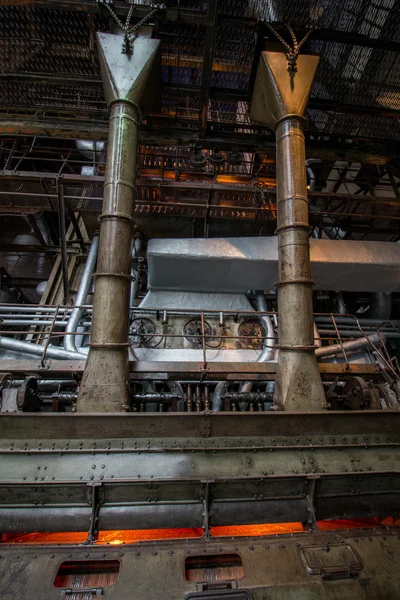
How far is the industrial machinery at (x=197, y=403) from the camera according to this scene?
2703mm

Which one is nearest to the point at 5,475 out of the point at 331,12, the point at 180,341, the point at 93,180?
the point at 180,341

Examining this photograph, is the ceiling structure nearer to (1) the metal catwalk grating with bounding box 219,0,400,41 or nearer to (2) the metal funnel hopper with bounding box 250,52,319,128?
(1) the metal catwalk grating with bounding box 219,0,400,41

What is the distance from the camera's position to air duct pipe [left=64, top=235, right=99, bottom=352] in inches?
255

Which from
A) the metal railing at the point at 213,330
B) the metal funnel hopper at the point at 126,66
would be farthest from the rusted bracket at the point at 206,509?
the metal funnel hopper at the point at 126,66

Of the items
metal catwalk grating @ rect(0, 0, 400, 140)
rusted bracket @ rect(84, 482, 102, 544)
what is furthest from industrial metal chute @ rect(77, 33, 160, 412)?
metal catwalk grating @ rect(0, 0, 400, 140)

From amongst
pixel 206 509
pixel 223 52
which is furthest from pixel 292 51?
pixel 206 509

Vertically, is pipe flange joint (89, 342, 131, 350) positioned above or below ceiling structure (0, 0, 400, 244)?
below

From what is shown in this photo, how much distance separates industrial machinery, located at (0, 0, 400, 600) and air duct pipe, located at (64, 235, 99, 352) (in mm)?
67

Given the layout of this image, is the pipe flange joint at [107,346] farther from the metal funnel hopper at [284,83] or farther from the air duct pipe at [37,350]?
the metal funnel hopper at [284,83]

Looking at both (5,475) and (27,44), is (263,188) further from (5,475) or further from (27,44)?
(5,475)

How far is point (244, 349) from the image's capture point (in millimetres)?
7355

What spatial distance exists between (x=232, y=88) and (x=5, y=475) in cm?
842

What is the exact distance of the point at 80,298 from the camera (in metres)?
7.53

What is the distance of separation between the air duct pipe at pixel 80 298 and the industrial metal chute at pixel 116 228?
188cm
